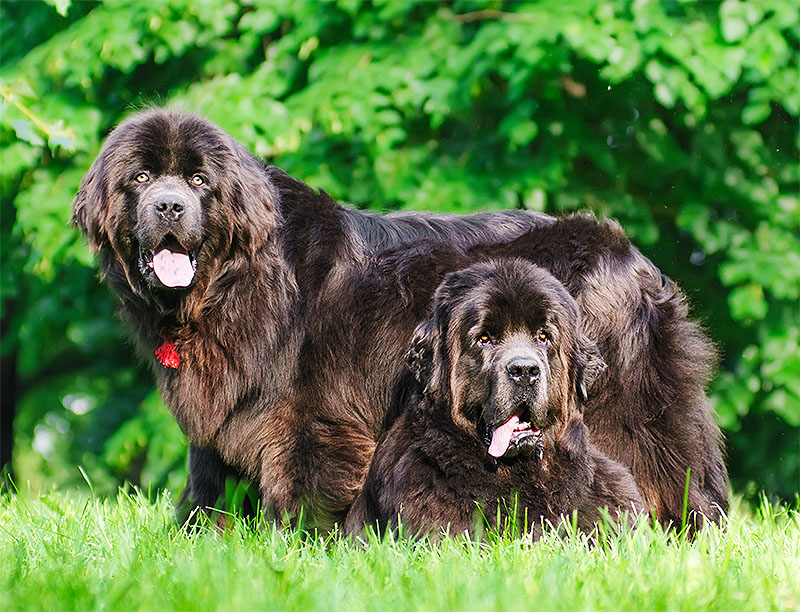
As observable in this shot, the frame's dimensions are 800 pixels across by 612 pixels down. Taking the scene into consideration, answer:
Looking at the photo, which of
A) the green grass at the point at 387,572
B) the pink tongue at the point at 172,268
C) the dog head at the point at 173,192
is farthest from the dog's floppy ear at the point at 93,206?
the green grass at the point at 387,572

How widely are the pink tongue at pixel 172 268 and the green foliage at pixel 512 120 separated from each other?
8.86 ft

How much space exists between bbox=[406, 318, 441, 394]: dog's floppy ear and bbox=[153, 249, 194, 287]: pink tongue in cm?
108

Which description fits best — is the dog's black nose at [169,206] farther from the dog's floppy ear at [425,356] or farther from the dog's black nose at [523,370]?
the dog's black nose at [523,370]

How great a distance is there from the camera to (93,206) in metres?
4.69

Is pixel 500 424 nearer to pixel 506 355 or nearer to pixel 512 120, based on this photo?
pixel 506 355

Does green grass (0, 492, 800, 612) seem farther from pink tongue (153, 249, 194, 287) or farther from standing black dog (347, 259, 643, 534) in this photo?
pink tongue (153, 249, 194, 287)

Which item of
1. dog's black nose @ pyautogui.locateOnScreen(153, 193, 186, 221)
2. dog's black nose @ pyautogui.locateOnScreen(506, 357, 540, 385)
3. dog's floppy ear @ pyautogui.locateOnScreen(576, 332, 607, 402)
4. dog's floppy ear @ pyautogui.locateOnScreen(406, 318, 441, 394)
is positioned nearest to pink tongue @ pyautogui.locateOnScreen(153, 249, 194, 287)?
dog's black nose @ pyautogui.locateOnScreen(153, 193, 186, 221)

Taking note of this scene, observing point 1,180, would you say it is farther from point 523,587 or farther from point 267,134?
point 523,587

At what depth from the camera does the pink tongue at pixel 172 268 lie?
14.9ft

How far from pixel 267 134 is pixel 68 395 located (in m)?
7.41

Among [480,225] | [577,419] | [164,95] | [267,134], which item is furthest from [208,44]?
[577,419]

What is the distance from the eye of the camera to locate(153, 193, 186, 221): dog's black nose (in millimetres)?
4387

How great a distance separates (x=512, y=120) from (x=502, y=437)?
377 centimetres

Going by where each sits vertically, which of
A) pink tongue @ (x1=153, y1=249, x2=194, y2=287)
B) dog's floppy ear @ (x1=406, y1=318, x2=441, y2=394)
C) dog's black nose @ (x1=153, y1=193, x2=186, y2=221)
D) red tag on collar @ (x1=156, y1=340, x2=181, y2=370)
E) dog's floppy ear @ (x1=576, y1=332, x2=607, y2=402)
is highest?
dog's black nose @ (x1=153, y1=193, x2=186, y2=221)
